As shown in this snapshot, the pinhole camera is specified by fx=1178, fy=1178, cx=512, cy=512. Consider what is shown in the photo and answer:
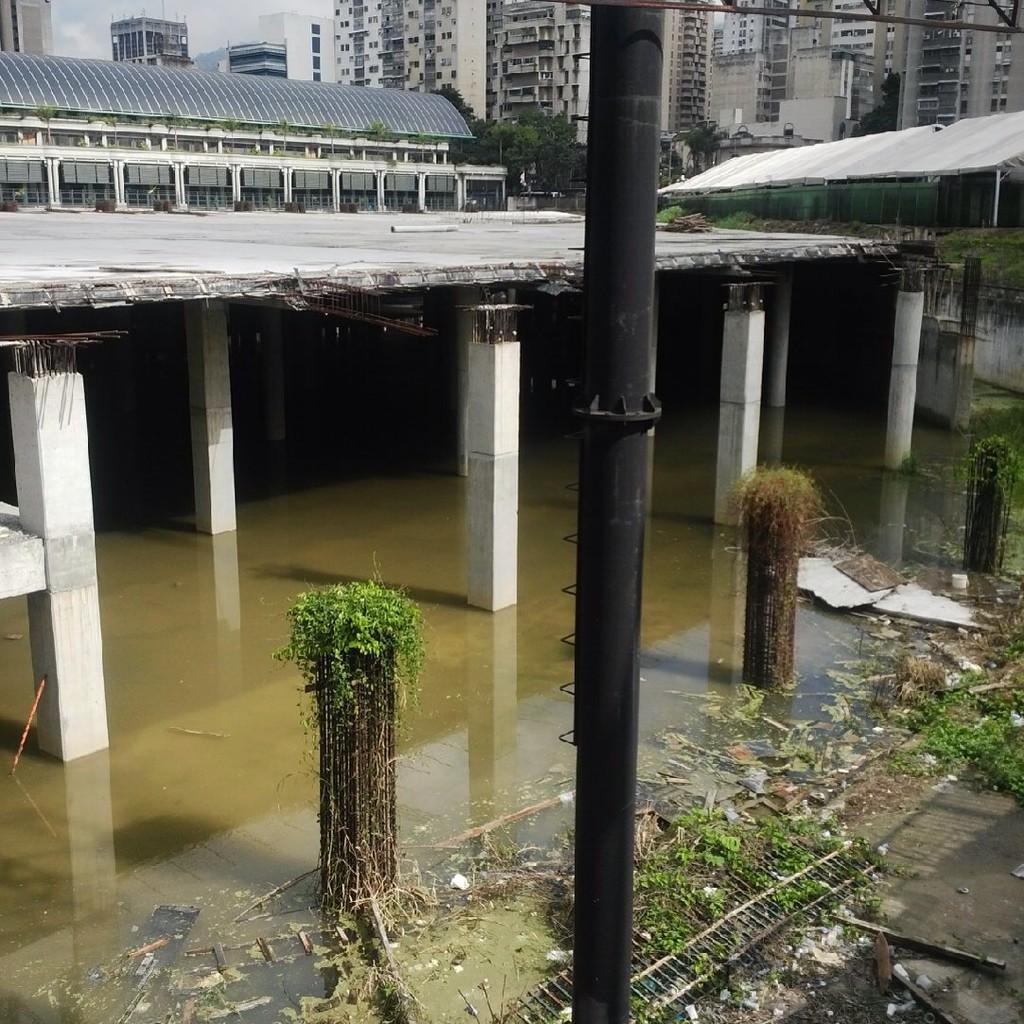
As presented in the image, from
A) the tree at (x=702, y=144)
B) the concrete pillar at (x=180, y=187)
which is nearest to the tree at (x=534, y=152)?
the tree at (x=702, y=144)

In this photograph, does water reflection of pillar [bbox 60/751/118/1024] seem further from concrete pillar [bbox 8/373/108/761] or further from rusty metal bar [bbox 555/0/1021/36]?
rusty metal bar [bbox 555/0/1021/36]

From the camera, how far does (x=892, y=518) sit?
2278cm

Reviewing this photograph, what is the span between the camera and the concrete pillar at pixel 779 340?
31.7 m

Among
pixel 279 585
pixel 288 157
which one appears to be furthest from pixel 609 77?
pixel 288 157

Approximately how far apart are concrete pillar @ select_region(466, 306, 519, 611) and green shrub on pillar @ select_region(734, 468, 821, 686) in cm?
358

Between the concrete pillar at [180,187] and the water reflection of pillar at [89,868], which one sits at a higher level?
the concrete pillar at [180,187]

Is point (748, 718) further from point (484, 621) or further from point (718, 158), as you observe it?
point (718, 158)

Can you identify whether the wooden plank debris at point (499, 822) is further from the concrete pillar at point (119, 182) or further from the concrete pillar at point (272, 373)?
the concrete pillar at point (119, 182)

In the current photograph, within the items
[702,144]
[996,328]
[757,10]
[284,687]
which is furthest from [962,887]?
[702,144]

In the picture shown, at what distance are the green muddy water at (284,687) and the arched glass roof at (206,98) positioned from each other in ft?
208

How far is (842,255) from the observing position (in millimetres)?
25906

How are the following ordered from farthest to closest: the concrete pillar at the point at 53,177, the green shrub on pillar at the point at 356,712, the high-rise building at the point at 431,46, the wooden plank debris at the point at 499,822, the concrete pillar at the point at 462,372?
the high-rise building at the point at 431,46, the concrete pillar at the point at 53,177, the concrete pillar at the point at 462,372, the wooden plank debris at the point at 499,822, the green shrub on pillar at the point at 356,712

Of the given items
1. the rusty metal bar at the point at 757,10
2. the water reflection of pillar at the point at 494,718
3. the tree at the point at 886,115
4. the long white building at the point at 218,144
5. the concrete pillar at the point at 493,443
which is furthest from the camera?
the tree at the point at 886,115

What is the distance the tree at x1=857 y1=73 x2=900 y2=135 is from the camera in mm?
101500
